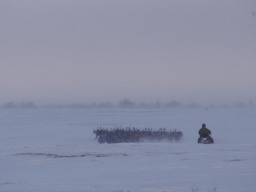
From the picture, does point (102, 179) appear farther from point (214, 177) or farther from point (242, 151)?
point (242, 151)

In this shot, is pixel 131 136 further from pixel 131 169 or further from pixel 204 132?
pixel 131 169

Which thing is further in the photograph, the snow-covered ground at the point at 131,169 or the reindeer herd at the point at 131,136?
the reindeer herd at the point at 131,136

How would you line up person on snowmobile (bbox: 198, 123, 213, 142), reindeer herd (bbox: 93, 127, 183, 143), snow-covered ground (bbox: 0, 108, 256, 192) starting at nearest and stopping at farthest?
1. snow-covered ground (bbox: 0, 108, 256, 192)
2. person on snowmobile (bbox: 198, 123, 213, 142)
3. reindeer herd (bbox: 93, 127, 183, 143)

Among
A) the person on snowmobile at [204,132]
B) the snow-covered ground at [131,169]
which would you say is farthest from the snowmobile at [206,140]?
the snow-covered ground at [131,169]

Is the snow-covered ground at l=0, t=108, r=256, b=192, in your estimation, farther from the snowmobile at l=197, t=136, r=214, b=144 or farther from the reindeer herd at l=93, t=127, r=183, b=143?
the reindeer herd at l=93, t=127, r=183, b=143

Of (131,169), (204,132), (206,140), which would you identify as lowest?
(131,169)

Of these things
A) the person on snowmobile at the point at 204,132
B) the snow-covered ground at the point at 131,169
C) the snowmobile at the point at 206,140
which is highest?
the person on snowmobile at the point at 204,132

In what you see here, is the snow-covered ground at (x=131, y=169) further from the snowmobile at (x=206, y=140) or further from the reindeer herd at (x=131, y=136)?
the reindeer herd at (x=131, y=136)

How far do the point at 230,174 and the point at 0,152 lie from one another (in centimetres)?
1312

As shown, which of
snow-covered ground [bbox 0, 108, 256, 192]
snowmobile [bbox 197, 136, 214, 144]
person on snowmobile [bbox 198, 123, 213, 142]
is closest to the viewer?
snow-covered ground [bbox 0, 108, 256, 192]

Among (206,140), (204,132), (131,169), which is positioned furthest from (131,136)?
(131,169)

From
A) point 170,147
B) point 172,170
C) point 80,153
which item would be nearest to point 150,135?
point 170,147

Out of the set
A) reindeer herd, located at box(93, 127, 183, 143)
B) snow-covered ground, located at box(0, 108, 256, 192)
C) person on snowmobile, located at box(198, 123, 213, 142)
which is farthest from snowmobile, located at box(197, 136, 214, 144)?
reindeer herd, located at box(93, 127, 183, 143)

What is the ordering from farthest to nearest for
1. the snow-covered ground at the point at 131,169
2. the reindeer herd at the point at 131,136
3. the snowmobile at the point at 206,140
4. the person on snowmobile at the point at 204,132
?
the reindeer herd at the point at 131,136 < the snowmobile at the point at 206,140 < the person on snowmobile at the point at 204,132 < the snow-covered ground at the point at 131,169
